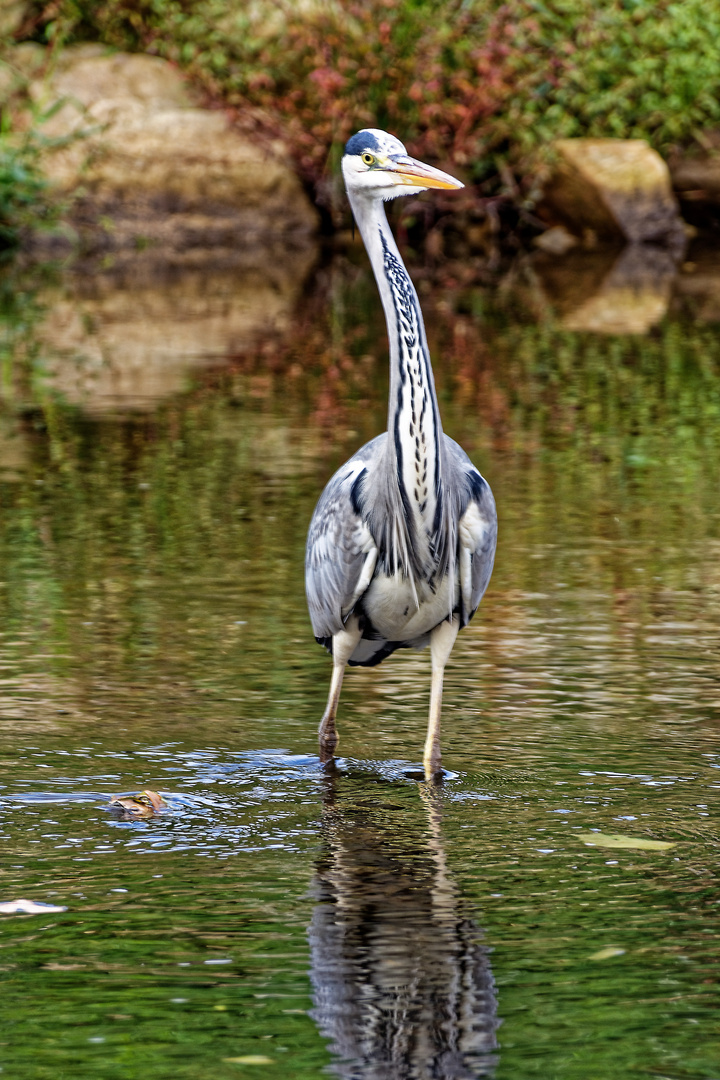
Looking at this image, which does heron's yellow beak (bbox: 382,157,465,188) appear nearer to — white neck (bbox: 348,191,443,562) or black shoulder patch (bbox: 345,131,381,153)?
black shoulder patch (bbox: 345,131,381,153)

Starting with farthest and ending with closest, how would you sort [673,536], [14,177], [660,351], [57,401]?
[14,177], [660,351], [57,401], [673,536]

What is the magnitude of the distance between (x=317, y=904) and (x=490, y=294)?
1469 cm

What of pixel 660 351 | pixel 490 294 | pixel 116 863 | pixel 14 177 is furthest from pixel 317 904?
pixel 14 177

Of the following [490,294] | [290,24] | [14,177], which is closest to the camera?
[490,294]

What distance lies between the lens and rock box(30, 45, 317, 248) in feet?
73.1

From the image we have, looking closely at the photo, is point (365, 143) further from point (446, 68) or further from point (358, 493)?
point (446, 68)

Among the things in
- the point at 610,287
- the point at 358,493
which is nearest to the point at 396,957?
the point at 358,493

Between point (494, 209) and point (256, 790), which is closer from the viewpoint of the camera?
point (256, 790)

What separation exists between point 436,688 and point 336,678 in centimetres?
33

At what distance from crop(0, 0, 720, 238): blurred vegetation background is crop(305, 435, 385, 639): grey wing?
55.2 feet

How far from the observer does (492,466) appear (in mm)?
9836

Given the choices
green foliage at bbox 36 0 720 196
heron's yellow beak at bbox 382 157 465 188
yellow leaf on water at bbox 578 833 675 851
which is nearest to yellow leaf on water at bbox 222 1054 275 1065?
yellow leaf on water at bbox 578 833 675 851

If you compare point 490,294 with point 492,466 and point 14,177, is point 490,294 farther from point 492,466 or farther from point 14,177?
point 492,466

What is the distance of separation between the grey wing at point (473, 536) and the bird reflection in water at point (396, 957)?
0.69 m
